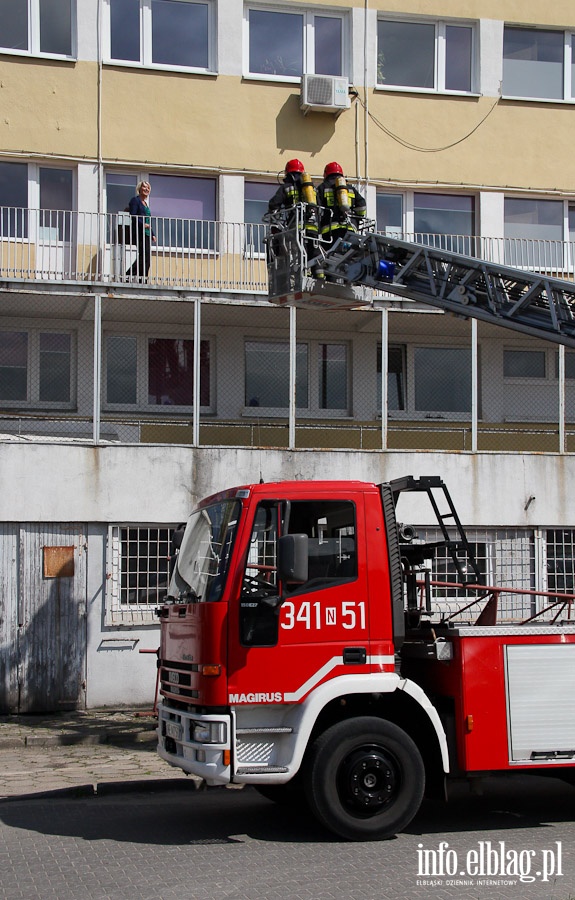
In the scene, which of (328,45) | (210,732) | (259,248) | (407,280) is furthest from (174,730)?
(328,45)

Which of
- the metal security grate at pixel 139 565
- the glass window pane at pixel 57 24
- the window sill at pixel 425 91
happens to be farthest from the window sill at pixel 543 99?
A: the metal security grate at pixel 139 565

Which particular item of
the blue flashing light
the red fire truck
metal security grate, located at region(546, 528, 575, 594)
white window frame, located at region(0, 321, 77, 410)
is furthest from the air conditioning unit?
the red fire truck

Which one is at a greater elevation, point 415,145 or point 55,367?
point 415,145

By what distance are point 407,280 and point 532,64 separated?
1060 cm

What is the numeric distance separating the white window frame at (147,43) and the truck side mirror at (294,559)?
41.8 ft

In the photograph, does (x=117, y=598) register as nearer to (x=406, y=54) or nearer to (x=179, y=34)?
Answer: (x=179, y=34)

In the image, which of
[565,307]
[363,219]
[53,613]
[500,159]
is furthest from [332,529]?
[500,159]

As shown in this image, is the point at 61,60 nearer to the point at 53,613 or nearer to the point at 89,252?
the point at 89,252

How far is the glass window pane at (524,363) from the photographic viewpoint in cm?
2030

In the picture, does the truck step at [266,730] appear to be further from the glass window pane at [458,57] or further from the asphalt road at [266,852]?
the glass window pane at [458,57]

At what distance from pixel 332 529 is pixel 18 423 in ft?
33.9

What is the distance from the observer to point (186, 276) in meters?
18.6

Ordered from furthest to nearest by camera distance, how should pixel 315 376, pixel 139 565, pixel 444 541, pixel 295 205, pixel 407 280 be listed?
pixel 315 376 < pixel 139 565 < pixel 295 205 < pixel 407 280 < pixel 444 541

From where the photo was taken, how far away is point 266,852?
7.93 metres
